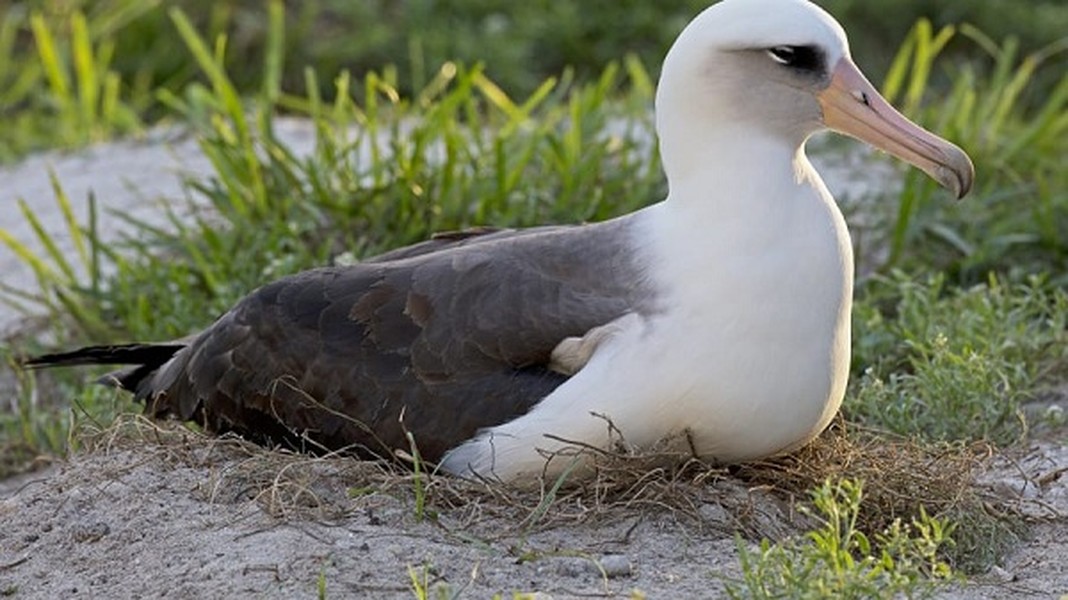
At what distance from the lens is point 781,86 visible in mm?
4594

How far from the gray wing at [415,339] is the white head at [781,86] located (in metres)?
0.35

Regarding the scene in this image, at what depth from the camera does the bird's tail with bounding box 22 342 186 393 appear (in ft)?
17.8

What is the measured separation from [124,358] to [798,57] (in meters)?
1.97

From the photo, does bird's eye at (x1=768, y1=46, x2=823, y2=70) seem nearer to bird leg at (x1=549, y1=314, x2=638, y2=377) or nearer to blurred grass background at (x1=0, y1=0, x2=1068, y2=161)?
bird leg at (x1=549, y1=314, x2=638, y2=377)

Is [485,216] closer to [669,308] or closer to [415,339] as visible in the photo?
[415,339]

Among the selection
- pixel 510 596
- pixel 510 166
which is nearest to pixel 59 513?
pixel 510 596

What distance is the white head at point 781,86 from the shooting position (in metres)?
4.55

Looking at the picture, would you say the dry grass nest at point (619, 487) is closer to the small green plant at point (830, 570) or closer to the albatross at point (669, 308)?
the albatross at point (669, 308)

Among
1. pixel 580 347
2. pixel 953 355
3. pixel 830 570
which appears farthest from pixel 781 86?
pixel 830 570

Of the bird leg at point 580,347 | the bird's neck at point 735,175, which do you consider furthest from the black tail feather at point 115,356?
the bird's neck at point 735,175

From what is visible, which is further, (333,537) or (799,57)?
(799,57)

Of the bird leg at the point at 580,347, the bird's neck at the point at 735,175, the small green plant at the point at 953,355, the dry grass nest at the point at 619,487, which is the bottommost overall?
the small green plant at the point at 953,355

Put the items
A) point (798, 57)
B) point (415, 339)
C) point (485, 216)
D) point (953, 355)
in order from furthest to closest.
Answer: point (485, 216)
point (953, 355)
point (415, 339)
point (798, 57)

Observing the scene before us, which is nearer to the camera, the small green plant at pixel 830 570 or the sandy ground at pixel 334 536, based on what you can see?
the small green plant at pixel 830 570
